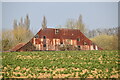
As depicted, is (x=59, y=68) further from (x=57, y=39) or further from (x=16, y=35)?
(x=16, y=35)

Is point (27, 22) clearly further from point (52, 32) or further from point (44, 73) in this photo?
point (44, 73)

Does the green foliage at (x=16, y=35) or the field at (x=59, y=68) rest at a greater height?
the green foliage at (x=16, y=35)

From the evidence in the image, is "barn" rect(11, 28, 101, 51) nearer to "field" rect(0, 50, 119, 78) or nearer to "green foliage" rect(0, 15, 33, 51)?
"green foliage" rect(0, 15, 33, 51)

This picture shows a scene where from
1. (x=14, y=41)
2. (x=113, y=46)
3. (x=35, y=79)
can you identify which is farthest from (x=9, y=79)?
(x=113, y=46)

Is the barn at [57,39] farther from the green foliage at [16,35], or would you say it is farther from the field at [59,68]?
the field at [59,68]

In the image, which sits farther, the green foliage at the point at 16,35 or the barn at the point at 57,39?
the barn at the point at 57,39

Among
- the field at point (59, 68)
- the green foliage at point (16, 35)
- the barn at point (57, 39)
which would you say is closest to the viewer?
the field at point (59, 68)

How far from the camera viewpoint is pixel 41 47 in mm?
14406

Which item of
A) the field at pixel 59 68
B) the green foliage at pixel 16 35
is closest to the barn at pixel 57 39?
the green foliage at pixel 16 35

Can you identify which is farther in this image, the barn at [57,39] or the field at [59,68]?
the barn at [57,39]

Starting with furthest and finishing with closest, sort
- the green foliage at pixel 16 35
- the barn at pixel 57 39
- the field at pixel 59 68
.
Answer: the barn at pixel 57 39
the green foliage at pixel 16 35
the field at pixel 59 68

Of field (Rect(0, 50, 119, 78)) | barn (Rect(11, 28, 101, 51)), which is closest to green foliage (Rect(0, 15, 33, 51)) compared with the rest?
barn (Rect(11, 28, 101, 51))

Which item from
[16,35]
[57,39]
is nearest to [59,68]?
[57,39]

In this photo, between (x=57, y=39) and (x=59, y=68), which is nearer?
(x=59, y=68)
